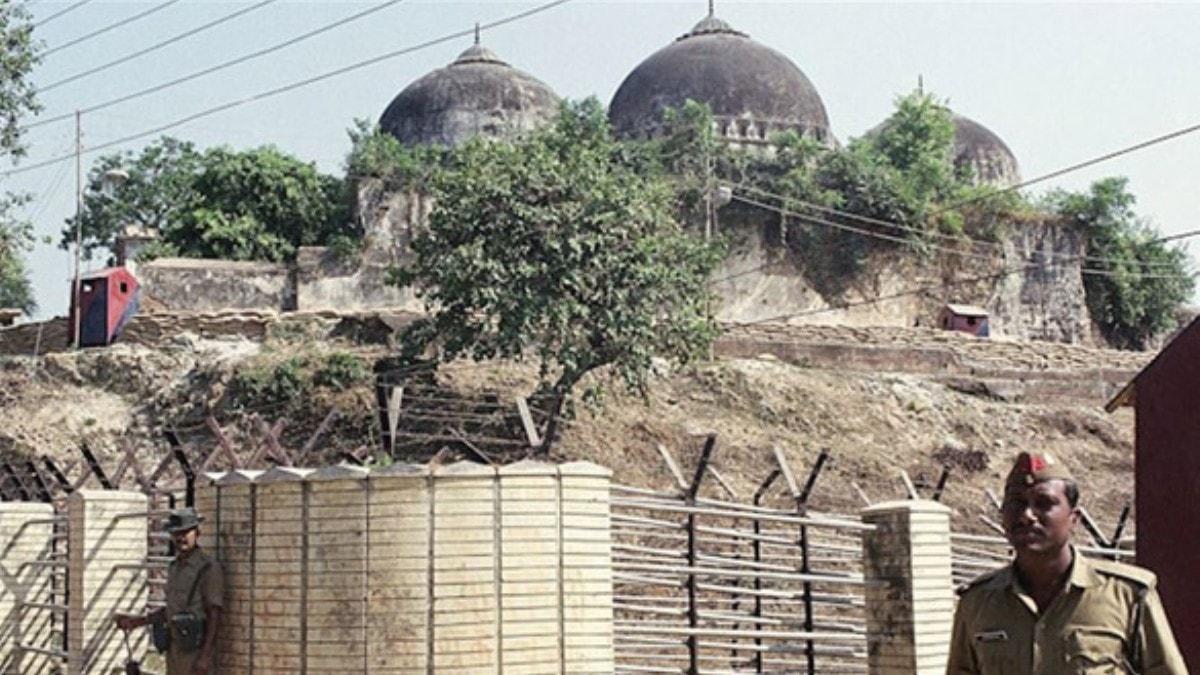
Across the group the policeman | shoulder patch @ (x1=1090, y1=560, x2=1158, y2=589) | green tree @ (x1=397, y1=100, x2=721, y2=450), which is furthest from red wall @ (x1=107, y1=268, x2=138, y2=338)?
shoulder patch @ (x1=1090, y1=560, x2=1158, y2=589)

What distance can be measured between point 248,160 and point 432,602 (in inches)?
1046

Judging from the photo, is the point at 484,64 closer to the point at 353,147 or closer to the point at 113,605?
the point at 353,147

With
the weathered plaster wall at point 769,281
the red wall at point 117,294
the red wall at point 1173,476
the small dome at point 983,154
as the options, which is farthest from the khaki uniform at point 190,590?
the small dome at point 983,154

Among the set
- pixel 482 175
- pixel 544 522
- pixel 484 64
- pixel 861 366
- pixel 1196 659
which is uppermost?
pixel 484 64

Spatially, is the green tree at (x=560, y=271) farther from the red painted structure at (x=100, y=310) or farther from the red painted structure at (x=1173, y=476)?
the red painted structure at (x=1173, y=476)

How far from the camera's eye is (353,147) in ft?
109

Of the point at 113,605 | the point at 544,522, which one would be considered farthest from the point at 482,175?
the point at 544,522

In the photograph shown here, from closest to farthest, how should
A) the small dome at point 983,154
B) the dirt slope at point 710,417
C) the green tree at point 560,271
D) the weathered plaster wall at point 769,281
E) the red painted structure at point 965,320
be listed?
the green tree at point 560,271 → the dirt slope at point 710,417 → the weathered plaster wall at point 769,281 → the red painted structure at point 965,320 → the small dome at point 983,154

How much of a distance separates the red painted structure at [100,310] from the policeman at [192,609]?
20497 mm

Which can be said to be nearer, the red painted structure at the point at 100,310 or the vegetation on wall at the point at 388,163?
the red painted structure at the point at 100,310

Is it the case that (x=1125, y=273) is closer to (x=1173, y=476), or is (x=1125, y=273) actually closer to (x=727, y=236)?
(x=727, y=236)

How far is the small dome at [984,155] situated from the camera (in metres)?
43.8

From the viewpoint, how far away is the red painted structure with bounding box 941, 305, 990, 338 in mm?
34656

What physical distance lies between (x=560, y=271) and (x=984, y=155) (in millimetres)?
24985
